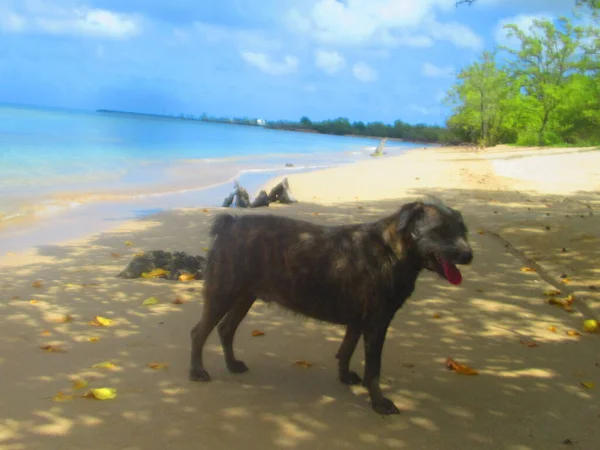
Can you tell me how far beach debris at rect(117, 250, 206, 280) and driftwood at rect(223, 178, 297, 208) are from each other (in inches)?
320

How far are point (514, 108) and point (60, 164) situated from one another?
146 ft

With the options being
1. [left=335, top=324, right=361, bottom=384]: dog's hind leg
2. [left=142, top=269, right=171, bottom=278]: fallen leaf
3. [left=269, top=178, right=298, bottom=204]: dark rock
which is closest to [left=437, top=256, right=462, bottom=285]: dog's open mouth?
[left=335, top=324, right=361, bottom=384]: dog's hind leg

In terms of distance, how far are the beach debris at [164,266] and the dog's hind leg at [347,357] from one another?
3.63m

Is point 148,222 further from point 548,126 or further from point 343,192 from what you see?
point 548,126

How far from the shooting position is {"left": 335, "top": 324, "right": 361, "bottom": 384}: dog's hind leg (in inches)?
181

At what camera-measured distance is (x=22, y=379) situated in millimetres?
4531

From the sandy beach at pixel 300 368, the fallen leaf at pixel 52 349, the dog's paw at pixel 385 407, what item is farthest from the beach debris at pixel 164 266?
the dog's paw at pixel 385 407

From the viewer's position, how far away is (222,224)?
4.55 meters

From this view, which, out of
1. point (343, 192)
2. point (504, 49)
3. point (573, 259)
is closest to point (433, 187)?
point (343, 192)

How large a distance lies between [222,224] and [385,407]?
1.81 m

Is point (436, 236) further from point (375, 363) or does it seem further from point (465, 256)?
point (375, 363)

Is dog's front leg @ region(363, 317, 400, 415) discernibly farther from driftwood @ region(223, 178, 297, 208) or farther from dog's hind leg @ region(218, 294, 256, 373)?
driftwood @ region(223, 178, 297, 208)

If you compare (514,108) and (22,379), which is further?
(514,108)

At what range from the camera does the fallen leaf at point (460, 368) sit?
4.89 m
